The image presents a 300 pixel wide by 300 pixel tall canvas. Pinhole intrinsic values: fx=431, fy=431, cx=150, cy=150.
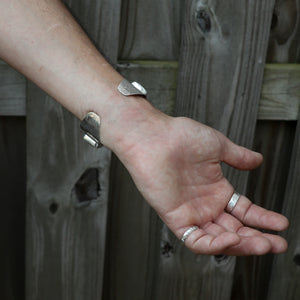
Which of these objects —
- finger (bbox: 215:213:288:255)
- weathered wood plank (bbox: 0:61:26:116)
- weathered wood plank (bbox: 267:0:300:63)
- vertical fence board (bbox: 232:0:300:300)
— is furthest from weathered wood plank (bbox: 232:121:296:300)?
weathered wood plank (bbox: 0:61:26:116)

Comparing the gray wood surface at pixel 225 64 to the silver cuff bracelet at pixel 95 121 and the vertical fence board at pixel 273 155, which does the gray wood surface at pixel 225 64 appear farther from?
the silver cuff bracelet at pixel 95 121

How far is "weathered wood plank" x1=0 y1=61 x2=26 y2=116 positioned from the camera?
56.6 inches

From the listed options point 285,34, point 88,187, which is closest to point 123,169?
point 88,187

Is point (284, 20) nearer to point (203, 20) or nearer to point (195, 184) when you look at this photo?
point (203, 20)

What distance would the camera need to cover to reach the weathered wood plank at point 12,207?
1609 millimetres

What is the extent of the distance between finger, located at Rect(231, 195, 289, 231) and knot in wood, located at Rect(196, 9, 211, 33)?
1.90 ft

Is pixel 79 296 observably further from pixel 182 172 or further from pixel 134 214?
pixel 182 172

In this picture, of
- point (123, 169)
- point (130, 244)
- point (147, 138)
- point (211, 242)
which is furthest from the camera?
point (130, 244)

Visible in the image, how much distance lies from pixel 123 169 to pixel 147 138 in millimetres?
513

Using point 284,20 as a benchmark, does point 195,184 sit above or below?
below

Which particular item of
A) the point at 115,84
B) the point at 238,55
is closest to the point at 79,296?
the point at 115,84

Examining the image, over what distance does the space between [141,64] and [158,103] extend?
0.15 meters

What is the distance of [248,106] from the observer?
1.56 m

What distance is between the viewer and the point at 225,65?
1506 mm
